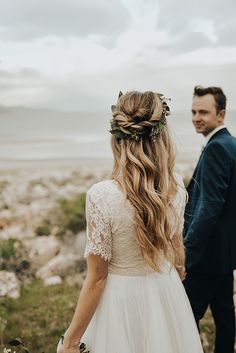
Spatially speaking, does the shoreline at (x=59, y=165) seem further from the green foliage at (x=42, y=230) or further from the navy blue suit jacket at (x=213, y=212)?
the navy blue suit jacket at (x=213, y=212)

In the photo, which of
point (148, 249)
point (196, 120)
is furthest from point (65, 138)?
point (148, 249)

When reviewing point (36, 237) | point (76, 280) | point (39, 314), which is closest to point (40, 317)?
point (39, 314)

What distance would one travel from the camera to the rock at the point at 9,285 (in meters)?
5.83

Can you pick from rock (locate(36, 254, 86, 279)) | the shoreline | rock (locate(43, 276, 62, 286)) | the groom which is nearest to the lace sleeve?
the groom

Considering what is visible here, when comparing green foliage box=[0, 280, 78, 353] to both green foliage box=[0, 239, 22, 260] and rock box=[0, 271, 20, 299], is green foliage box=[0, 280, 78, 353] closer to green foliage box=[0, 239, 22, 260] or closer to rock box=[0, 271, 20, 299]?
rock box=[0, 271, 20, 299]

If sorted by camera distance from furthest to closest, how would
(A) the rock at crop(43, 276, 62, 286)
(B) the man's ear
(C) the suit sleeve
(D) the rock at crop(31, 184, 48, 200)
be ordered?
1. (D) the rock at crop(31, 184, 48, 200)
2. (A) the rock at crop(43, 276, 62, 286)
3. (B) the man's ear
4. (C) the suit sleeve

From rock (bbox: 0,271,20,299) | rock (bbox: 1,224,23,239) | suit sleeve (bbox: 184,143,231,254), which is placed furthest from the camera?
rock (bbox: 1,224,23,239)

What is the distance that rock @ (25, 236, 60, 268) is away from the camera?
23.2 feet

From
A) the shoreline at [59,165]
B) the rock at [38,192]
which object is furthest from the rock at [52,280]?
the shoreline at [59,165]

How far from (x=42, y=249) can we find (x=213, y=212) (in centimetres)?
451

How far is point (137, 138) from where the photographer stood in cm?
229

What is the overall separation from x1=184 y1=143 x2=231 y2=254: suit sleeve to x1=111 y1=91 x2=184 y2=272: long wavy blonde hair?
3.03ft

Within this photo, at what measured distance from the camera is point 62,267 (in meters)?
6.82

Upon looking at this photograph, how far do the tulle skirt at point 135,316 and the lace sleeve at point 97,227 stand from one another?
0.62ft
